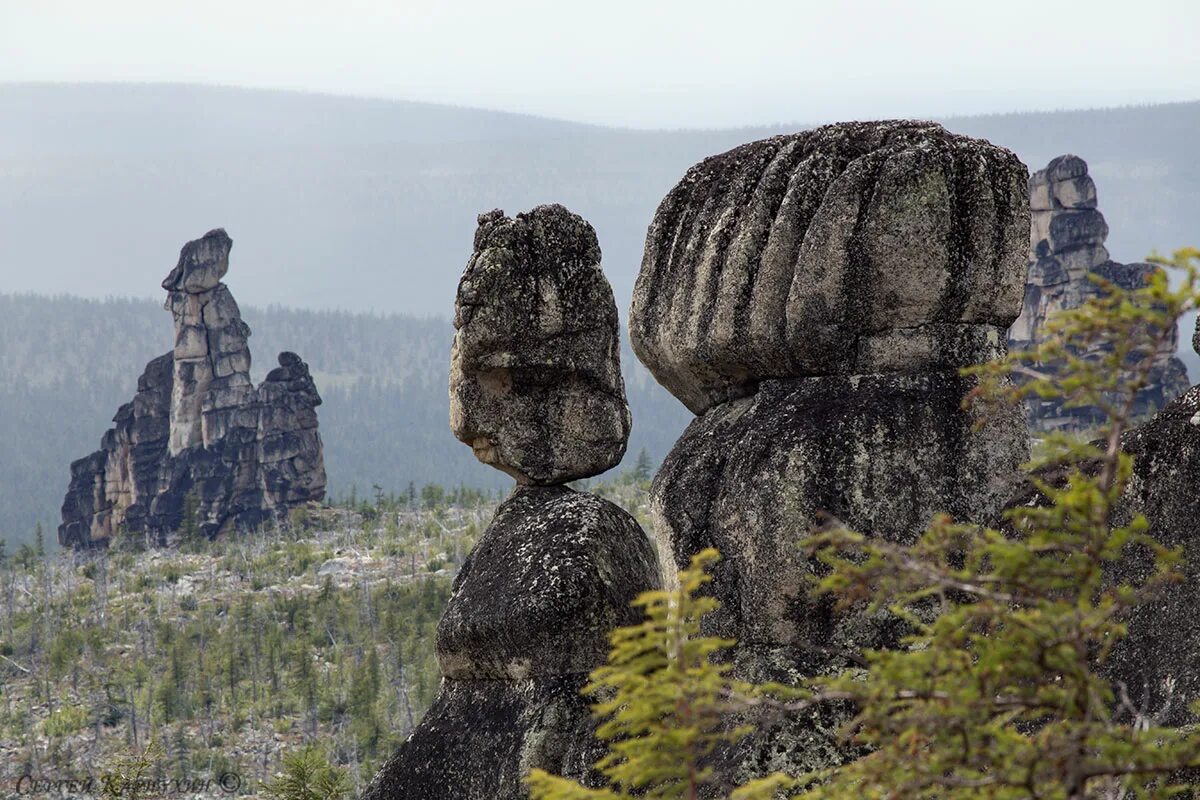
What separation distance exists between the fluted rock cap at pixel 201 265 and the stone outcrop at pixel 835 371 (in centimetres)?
9857

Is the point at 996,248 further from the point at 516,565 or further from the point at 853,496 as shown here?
the point at 516,565

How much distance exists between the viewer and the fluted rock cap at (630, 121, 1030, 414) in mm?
10047

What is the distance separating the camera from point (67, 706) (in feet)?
259

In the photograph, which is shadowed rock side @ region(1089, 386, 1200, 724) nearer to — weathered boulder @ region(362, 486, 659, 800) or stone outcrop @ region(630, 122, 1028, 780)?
stone outcrop @ region(630, 122, 1028, 780)

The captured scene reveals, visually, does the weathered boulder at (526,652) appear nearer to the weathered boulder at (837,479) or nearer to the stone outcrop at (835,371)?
the stone outcrop at (835,371)

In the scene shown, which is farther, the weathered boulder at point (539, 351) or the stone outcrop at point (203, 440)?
the stone outcrop at point (203, 440)

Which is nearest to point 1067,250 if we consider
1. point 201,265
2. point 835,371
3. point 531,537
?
point 201,265

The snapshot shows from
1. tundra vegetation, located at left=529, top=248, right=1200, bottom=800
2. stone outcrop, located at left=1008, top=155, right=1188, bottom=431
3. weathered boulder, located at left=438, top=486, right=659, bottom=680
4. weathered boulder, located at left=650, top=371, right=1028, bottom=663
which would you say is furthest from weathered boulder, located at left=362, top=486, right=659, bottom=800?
stone outcrop, located at left=1008, top=155, right=1188, bottom=431

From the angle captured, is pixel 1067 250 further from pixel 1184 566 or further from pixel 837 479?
pixel 1184 566

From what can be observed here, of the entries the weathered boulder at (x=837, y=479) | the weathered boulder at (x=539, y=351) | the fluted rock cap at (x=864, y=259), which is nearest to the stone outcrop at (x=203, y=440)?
the weathered boulder at (x=539, y=351)

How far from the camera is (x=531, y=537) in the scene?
11.4m

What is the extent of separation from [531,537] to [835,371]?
2.33m

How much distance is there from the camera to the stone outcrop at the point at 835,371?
9766 millimetres

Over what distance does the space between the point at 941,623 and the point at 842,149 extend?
18.2ft
